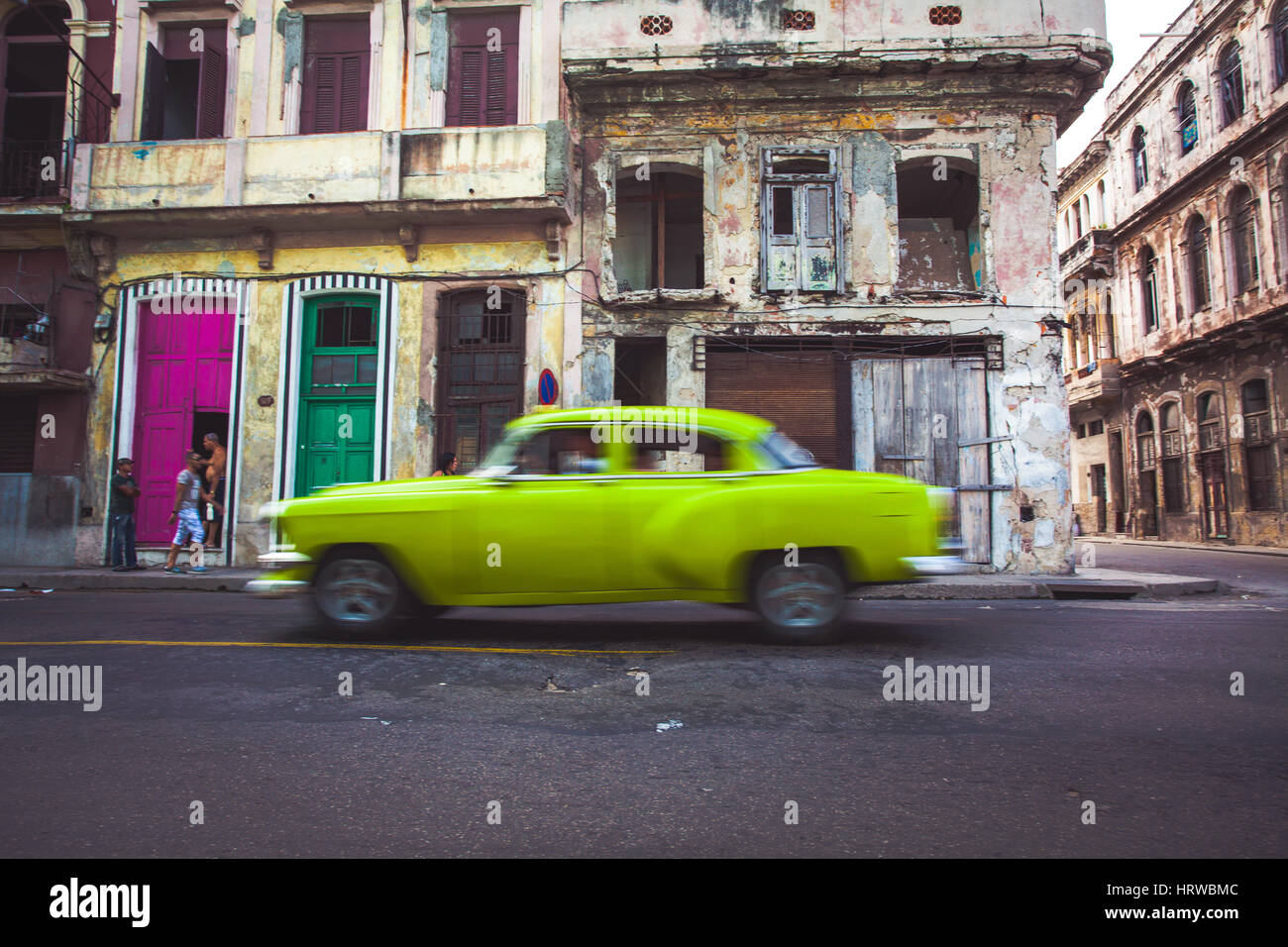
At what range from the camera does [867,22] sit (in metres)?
13.3

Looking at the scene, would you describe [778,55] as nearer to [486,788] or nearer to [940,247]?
[940,247]

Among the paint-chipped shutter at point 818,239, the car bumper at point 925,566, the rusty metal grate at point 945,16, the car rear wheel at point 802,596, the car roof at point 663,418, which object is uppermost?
the rusty metal grate at point 945,16

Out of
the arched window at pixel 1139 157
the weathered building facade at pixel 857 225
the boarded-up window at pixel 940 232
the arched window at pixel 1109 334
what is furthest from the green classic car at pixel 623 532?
the arched window at pixel 1109 334

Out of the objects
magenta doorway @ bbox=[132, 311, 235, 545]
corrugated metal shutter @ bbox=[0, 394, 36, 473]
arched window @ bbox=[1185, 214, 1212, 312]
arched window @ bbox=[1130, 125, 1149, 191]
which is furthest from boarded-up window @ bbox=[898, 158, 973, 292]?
arched window @ bbox=[1130, 125, 1149, 191]

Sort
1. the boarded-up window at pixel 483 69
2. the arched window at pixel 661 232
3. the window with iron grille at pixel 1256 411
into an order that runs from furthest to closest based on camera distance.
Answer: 1. the window with iron grille at pixel 1256 411
2. the arched window at pixel 661 232
3. the boarded-up window at pixel 483 69

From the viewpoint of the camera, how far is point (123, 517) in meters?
12.3

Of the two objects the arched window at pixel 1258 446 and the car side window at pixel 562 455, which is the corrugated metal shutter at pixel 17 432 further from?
the arched window at pixel 1258 446

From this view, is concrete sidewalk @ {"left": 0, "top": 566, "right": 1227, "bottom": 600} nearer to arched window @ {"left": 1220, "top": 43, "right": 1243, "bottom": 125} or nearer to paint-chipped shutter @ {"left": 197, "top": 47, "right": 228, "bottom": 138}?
paint-chipped shutter @ {"left": 197, "top": 47, "right": 228, "bottom": 138}

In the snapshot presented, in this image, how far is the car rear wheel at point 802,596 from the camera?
5617 millimetres

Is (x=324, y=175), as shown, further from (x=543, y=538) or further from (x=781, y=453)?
(x=781, y=453)

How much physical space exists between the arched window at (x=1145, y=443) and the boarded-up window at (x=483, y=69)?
927 inches

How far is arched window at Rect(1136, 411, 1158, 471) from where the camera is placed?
88.4 ft

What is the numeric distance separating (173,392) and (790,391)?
1055cm
